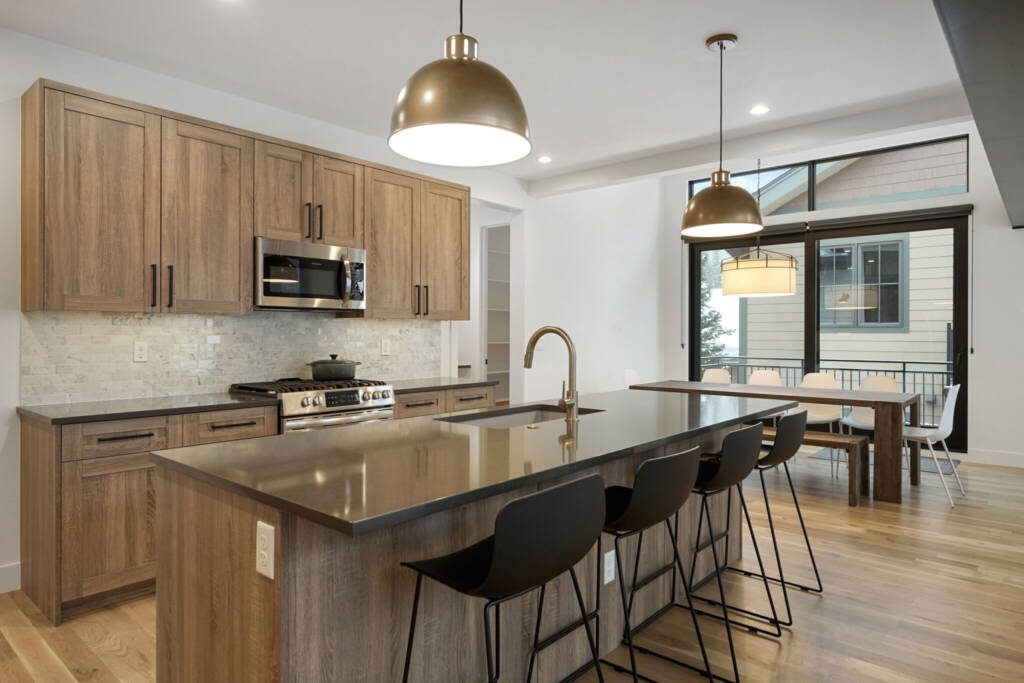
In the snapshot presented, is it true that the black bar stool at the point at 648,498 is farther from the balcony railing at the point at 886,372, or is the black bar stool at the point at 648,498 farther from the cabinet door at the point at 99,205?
the balcony railing at the point at 886,372

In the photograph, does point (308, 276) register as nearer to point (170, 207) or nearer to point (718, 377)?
point (170, 207)

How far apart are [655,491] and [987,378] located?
565 cm

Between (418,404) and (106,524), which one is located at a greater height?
(418,404)

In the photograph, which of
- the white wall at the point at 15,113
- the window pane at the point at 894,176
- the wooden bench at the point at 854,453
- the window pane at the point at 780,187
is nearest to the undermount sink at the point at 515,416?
the white wall at the point at 15,113

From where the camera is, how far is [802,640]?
2.54 metres

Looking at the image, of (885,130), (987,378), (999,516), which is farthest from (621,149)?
(987,378)

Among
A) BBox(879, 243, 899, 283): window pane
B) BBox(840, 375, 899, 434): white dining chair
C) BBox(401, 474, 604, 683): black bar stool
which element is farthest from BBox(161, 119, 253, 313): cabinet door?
BBox(879, 243, 899, 283): window pane

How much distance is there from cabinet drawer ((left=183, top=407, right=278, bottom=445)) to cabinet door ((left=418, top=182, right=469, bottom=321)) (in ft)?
5.08

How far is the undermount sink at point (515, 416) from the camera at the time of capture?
2704 millimetres

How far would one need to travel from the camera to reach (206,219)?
3.41 m

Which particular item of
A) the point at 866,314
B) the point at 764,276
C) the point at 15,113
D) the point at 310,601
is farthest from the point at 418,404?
the point at 866,314

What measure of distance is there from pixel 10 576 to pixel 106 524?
69 centimetres

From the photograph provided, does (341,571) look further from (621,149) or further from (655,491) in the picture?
(621,149)

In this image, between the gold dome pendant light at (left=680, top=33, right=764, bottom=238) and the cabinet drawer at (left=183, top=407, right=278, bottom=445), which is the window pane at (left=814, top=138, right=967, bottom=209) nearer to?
the gold dome pendant light at (left=680, top=33, right=764, bottom=238)
